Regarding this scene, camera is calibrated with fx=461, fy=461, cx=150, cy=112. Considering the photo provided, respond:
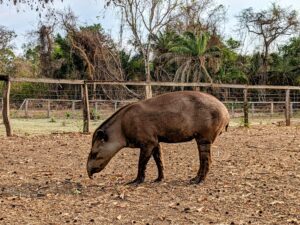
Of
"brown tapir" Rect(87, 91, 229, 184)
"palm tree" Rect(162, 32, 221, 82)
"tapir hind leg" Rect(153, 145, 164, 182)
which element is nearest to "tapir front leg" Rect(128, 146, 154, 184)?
"brown tapir" Rect(87, 91, 229, 184)

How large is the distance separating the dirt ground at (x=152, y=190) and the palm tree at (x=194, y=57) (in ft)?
78.1

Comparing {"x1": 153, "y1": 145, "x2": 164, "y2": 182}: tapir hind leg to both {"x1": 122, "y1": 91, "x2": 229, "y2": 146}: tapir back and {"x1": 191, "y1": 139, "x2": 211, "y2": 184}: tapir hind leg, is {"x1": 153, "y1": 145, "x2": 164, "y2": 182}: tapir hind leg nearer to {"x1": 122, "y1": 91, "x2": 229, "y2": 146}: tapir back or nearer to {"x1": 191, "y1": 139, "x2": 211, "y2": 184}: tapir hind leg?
{"x1": 122, "y1": 91, "x2": 229, "y2": 146}: tapir back

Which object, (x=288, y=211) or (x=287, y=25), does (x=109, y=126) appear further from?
(x=287, y=25)

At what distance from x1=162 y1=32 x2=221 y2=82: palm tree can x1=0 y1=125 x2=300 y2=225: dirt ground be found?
937 inches

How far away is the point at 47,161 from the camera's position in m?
7.88

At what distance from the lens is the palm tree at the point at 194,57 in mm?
32656

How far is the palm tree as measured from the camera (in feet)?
107

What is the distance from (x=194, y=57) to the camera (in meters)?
33.1

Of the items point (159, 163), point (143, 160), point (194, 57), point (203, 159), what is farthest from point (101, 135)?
point (194, 57)

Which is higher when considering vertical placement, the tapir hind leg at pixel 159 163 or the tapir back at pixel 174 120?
the tapir back at pixel 174 120

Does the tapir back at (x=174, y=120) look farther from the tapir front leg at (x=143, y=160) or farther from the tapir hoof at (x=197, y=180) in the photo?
the tapir hoof at (x=197, y=180)

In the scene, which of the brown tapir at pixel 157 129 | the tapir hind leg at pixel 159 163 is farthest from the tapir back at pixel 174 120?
the tapir hind leg at pixel 159 163

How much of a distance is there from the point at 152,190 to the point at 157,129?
31.8 inches

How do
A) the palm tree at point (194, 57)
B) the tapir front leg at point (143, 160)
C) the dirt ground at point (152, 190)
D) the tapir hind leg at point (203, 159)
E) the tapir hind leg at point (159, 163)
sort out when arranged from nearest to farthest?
the dirt ground at point (152, 190), the tapir front leg at point (143, 160), the tapir hind leg at point (203, 159), the tapir hind leg at point (159, 163), the palm tree at point (194, 57)
